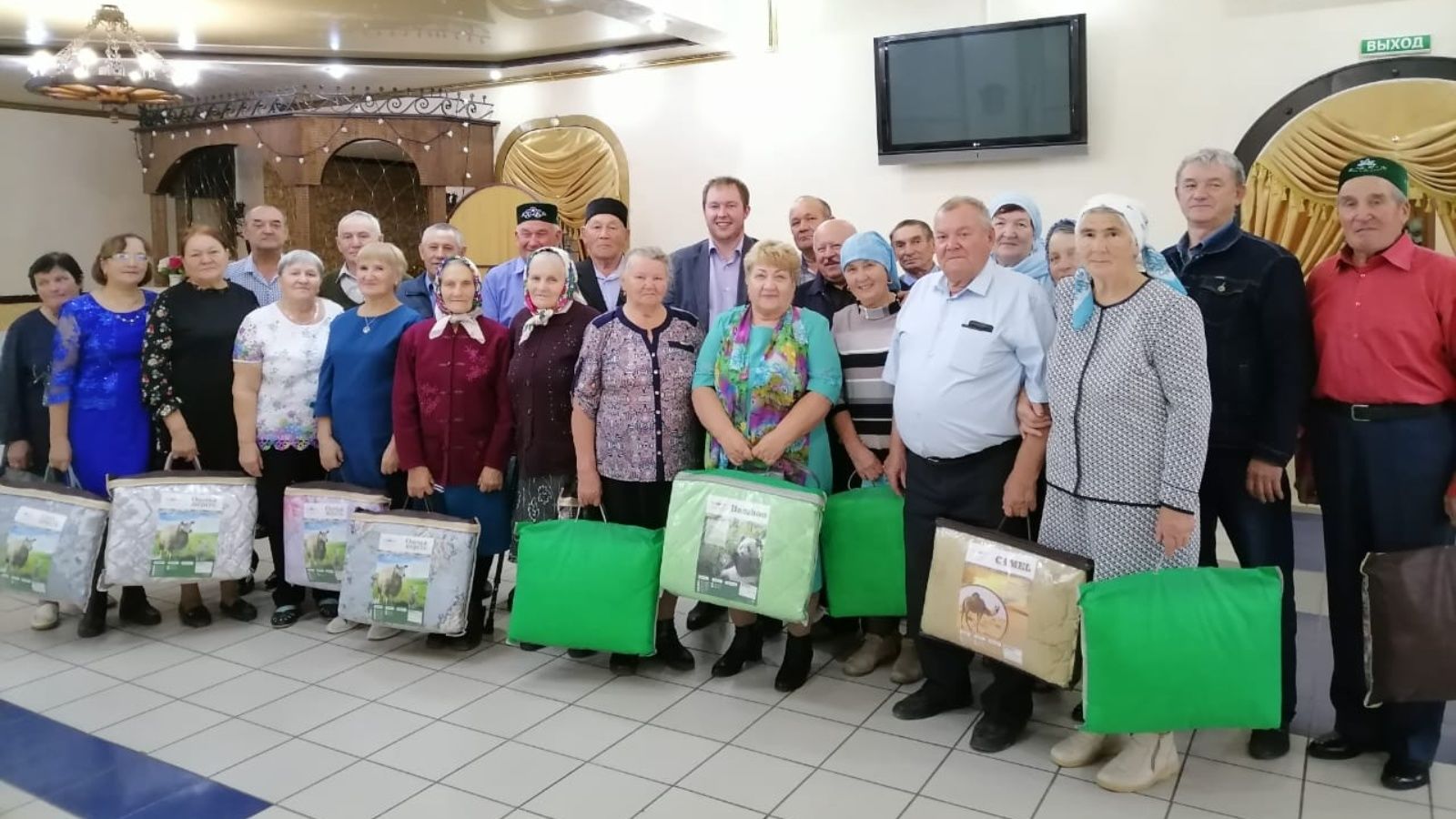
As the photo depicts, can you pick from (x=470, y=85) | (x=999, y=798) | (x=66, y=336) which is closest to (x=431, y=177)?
(x=470, y=85)

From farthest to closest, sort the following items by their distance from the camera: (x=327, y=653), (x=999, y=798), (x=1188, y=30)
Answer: (x=1188, y=30) → (x=327, y=653) → (x=999, y=798)

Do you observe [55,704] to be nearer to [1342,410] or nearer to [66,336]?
[66,336]

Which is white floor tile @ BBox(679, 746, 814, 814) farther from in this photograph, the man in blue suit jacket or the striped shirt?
the man in blue suit jacket

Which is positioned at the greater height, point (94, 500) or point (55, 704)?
point (94, 500)

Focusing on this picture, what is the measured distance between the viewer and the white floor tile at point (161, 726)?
320 centimetres

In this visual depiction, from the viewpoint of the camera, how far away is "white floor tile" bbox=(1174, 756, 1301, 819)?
2.66 m

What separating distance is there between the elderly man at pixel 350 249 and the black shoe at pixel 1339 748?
403cm

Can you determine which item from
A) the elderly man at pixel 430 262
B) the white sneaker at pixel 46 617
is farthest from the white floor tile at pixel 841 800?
the white sneaker at pixel 46 617

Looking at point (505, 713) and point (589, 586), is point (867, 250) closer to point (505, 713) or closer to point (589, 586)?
point (589, 586)

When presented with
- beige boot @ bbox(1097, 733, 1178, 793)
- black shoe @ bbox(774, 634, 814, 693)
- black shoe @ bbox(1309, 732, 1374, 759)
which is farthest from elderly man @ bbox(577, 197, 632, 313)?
black shoe @ bbox(1309, 732, 1374, 759)

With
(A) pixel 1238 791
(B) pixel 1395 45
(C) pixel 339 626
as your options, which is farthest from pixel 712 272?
(B) pixel 1395 45

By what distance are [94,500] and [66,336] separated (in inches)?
26.2

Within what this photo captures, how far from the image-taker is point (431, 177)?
830 centimetres

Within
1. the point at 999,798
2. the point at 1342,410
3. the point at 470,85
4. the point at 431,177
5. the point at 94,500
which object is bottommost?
the point at 999,798
